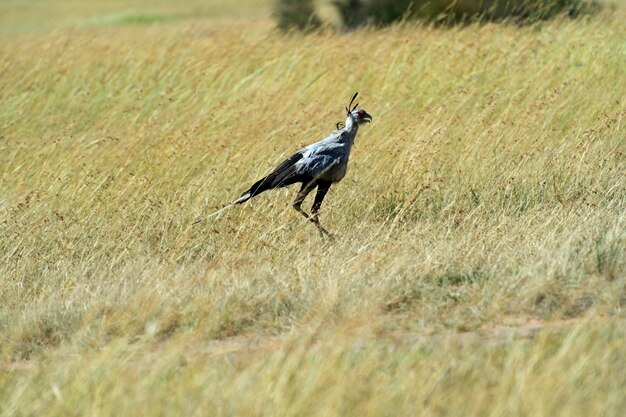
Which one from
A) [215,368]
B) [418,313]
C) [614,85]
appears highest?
[215,368]

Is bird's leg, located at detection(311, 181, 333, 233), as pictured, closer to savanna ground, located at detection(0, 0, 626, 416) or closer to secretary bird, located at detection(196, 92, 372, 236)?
secretary bird, located at detection(196, 92, 372, 236)

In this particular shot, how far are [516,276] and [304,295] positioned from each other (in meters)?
1.04

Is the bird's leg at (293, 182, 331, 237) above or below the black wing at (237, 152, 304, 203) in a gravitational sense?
below

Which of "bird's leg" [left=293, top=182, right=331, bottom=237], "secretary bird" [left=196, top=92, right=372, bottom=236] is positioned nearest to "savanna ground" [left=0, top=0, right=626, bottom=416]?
Result: "bird's leg" [left=293, top=182, right=331, bottom=237]

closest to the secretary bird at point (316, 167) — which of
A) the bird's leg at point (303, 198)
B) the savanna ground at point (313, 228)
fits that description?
the bird's leg at point (303, 198)

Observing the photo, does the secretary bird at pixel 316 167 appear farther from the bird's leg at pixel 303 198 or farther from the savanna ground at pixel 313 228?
the savanna ground at pixel 313 228

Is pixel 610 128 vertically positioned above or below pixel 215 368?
below

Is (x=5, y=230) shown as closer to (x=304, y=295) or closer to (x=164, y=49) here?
(x=304, y=295)

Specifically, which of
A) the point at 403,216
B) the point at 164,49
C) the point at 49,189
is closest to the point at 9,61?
the point at 164,49

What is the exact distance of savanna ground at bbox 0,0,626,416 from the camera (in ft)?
14.5

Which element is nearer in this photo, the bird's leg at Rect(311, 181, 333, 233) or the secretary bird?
A: the secretary bird

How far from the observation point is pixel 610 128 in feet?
27.9

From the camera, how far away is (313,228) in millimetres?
7180

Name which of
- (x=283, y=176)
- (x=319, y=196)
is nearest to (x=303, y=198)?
(x=319, y=196)
